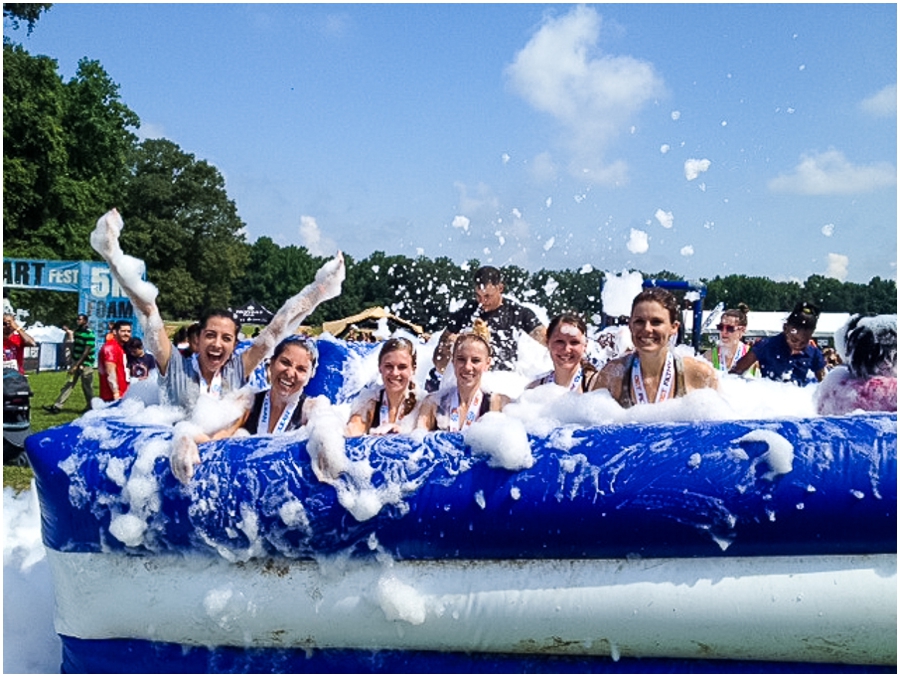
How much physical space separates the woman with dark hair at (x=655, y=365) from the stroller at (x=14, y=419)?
14.4ft

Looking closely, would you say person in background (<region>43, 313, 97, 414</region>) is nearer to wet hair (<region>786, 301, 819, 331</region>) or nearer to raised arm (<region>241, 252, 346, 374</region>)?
raised arm (<region>241, 252, 346, 374</region>)

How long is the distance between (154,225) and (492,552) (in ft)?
102

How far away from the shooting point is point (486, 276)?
12.8 feet

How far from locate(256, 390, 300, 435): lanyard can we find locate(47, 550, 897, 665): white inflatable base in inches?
19.5

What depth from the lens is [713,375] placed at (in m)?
2.50

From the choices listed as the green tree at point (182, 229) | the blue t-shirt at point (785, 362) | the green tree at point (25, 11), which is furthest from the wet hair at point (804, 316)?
the green tree at point (182, 229)

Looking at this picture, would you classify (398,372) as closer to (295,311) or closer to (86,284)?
(295,311)

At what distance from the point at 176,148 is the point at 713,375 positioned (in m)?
33.6

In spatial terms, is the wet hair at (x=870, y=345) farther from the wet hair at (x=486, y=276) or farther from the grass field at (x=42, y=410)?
the grass field at (x=42, y=410)

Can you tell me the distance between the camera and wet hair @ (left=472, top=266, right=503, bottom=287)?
12.8ft

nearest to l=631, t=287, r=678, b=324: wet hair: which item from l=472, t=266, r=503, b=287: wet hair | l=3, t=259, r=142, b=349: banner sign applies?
l=472, t=266, r=503, b=287: wet hair

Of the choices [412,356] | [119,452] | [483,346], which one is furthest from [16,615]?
[483,346]

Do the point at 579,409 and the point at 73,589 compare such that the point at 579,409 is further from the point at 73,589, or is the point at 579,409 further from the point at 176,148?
the point at 176,148

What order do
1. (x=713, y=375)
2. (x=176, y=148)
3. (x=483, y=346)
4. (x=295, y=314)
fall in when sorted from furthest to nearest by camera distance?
(x=176, y=148) → (x=295, y=314) → (x=483, y=346) → (x=713, y=375)
